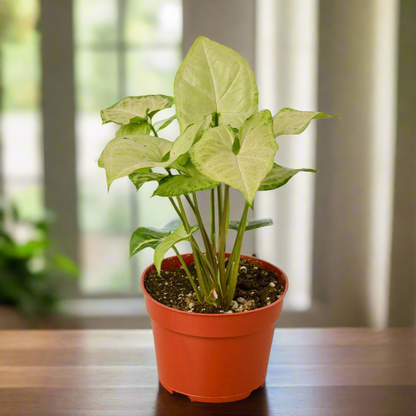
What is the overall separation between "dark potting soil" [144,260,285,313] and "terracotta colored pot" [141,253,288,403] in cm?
3

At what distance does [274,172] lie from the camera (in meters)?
0.63

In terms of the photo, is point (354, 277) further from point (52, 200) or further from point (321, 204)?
point (52, 200)

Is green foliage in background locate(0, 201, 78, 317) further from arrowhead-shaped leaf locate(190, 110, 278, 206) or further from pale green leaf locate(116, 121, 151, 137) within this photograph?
arrowhead-shaped leaf locate(190, 110, 278, 206)

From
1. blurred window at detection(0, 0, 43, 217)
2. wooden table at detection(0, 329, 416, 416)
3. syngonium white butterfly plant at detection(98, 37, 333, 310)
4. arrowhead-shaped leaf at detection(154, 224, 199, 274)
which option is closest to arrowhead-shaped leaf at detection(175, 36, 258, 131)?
syngonium white butterfly plant at detection(98, 37, 333, 310)

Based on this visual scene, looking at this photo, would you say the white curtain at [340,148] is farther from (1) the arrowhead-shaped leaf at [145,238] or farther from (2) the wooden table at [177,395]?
(1) the arrowhead-shaped leaf at [145,238]

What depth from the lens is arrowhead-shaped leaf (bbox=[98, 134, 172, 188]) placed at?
1.68 ft

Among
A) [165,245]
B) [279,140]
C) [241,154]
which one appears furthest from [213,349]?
[279,140]

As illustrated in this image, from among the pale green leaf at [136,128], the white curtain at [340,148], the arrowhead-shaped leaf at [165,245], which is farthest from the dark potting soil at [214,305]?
the white curtain at [340,148]

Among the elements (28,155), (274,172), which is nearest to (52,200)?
(28,155)

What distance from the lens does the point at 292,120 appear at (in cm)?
60

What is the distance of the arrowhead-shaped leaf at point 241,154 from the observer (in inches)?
18.5

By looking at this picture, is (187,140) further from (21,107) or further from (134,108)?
(21,107)

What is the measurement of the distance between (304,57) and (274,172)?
45.6 inches

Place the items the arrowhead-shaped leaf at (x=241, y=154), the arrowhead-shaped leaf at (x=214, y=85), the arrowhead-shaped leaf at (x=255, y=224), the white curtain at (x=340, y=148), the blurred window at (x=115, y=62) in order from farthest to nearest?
the blurred window at (x=115, y=62)
the white curtain at (x=340, y=148)
the arrowhead-shaped leaf at (x=255, y=224)
the arrowhead-shaped leaf at (x=214, y=85)
the arrowhead-shaped leaf at (x=241, y=154)
